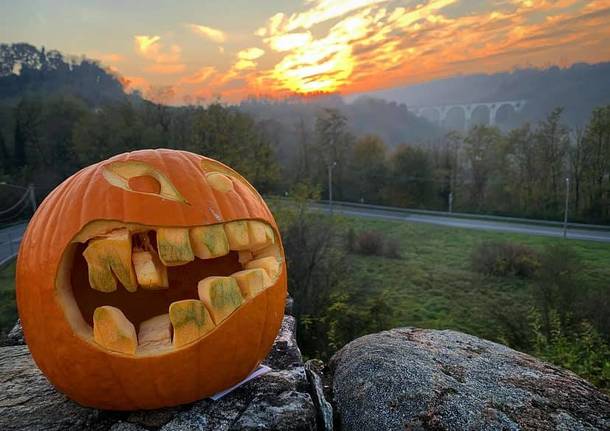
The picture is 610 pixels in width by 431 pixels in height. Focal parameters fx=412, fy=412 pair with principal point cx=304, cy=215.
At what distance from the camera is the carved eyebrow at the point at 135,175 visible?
6.82 ft

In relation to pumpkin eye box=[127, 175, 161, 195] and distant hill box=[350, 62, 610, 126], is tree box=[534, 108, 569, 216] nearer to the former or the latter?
distant hill box=[350, 62, 610, 126]

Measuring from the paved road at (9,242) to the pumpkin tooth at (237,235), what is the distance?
24346mm

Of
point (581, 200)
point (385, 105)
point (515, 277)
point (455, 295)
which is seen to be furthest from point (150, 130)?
point (385, 105)

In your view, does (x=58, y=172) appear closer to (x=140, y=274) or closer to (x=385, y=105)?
(x=140, y=274)

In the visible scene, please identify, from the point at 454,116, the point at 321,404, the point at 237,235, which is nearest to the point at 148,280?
the point at 237,235

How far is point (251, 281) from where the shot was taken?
2.15m

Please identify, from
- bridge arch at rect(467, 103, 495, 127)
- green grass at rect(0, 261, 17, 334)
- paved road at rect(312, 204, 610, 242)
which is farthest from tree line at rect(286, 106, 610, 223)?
bridge arch at rect(467, 103, 495, 127)

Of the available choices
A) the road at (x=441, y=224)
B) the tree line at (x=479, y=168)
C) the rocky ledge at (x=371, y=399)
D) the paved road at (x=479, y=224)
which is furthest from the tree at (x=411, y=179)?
the rocky ledge at (x=371, y=399)

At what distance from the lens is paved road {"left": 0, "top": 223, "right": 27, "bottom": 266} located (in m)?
22.8

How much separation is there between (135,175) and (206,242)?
574 millimetres

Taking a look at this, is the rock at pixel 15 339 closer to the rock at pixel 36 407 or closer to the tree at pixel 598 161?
the rock at pixel 36 407

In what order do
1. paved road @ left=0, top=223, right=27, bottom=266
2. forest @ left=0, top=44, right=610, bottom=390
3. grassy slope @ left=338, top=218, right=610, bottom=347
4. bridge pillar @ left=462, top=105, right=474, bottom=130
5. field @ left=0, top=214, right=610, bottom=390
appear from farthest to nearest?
bridge pillar @ left=462, top=105, right=474, bottom=130 < paved road @ left=0, top=223, right=27, bottom=266 < grassy slope @ left=338, top=218, right=610, bottom=347 < forest @ left=0, top=44, right=610, bottom=390 < field @ left=0, top=214, right=610, bottom=390

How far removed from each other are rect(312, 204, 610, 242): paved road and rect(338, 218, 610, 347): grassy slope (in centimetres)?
164

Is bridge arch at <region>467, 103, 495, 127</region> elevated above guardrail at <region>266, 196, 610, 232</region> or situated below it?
above
